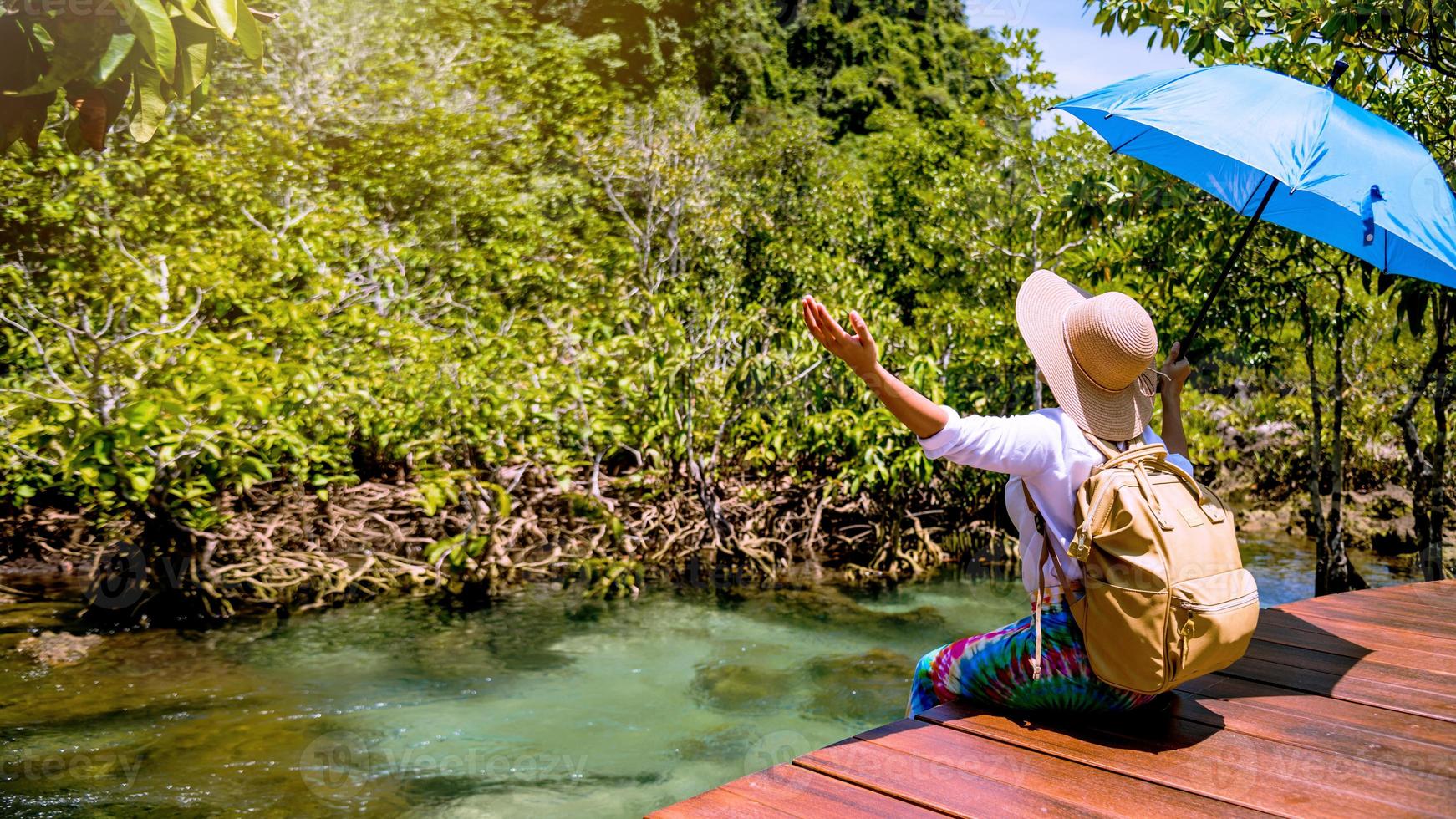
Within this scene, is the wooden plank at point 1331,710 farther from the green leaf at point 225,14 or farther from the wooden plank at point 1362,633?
the green leaf at point 225,14

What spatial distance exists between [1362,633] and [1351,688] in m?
0.73

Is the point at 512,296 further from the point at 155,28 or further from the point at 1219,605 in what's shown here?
the point at 1219,605

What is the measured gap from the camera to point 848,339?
84.9 inches

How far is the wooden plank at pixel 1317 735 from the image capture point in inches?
94.3

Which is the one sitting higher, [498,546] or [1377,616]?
[1377,616]

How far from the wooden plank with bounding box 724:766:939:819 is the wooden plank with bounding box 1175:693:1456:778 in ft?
3.10

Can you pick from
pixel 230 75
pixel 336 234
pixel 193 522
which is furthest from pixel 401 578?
pixel 230 75

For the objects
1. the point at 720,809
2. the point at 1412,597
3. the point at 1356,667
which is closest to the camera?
the point at 720,809

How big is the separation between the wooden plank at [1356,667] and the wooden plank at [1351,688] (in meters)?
0.03

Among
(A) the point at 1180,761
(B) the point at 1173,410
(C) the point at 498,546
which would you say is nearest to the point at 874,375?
(A) the point at 1180,761

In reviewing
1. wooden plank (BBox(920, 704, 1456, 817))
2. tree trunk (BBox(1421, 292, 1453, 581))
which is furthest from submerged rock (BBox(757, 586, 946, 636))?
wooden plank (BBox(920, 704, 1456, 817))

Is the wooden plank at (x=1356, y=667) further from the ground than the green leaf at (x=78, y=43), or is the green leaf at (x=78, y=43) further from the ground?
the green leaf at (x=78, y=43)

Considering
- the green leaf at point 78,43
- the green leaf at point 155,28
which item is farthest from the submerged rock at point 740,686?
the green leaf at point 155,28

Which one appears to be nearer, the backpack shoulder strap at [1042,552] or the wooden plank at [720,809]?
the wooden plank at [720,809]
